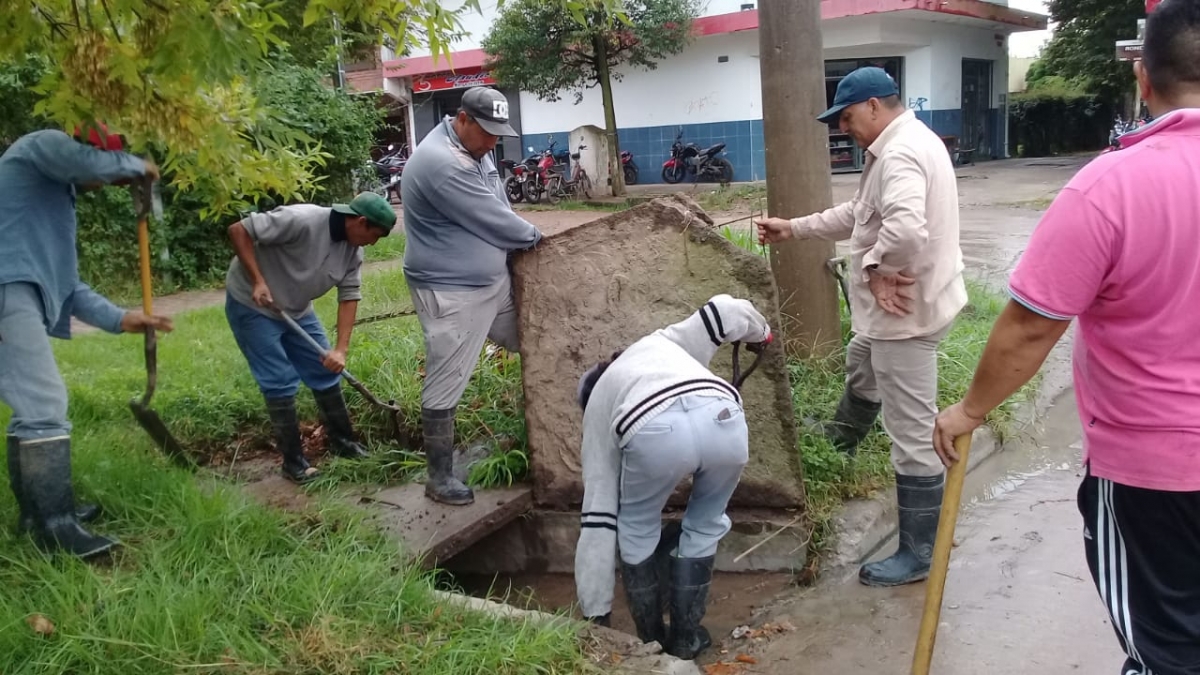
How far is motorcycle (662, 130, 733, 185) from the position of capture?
20.0 metres

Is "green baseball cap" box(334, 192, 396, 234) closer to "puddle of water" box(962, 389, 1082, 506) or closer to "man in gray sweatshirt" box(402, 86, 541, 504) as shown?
"man in gray sweatshirt" box(402, 86, 541, 504)

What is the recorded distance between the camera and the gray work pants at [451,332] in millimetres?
4121

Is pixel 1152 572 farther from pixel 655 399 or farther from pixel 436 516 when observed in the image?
pixel 436 516

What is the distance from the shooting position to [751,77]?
19.8 metres

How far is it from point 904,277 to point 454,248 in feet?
5.83

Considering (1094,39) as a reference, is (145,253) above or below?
below

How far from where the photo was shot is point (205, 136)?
3281 millimetres

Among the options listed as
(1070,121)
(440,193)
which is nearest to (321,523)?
(440,193)

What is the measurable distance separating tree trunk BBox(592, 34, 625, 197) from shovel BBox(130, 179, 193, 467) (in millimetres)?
14119

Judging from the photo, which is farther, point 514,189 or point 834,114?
point 514,189

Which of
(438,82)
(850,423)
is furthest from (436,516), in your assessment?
(438,82)

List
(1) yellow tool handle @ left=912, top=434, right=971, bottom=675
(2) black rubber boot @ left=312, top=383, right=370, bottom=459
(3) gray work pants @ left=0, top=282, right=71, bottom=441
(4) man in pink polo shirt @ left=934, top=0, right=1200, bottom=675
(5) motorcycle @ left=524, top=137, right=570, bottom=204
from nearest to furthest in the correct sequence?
(4) man in pink polo shirt @ left=934, top=0, right=1200, bottom=675 → (1) yellow tool handle @ left=912, top=434, right=971, bottom=675 → (3) gray work pants @ left=0, top=282, right=71, bottom=441 → (2) black rubber boot @ left=312, top=383, right=370, bottom=459 → (5) motorcycle @ left=524, top=137, right=570, bottom=204

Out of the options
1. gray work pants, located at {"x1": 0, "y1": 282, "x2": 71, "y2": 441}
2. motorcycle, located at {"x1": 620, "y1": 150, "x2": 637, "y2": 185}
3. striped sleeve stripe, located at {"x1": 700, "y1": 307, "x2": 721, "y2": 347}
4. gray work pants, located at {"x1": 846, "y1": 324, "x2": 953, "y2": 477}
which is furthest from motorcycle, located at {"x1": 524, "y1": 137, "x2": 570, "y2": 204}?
striped sleeve stripe, located at {"x1": 700, "y1": 307, "x2": 721, "y2": 347}

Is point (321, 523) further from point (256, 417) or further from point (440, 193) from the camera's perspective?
point (256, 417)
